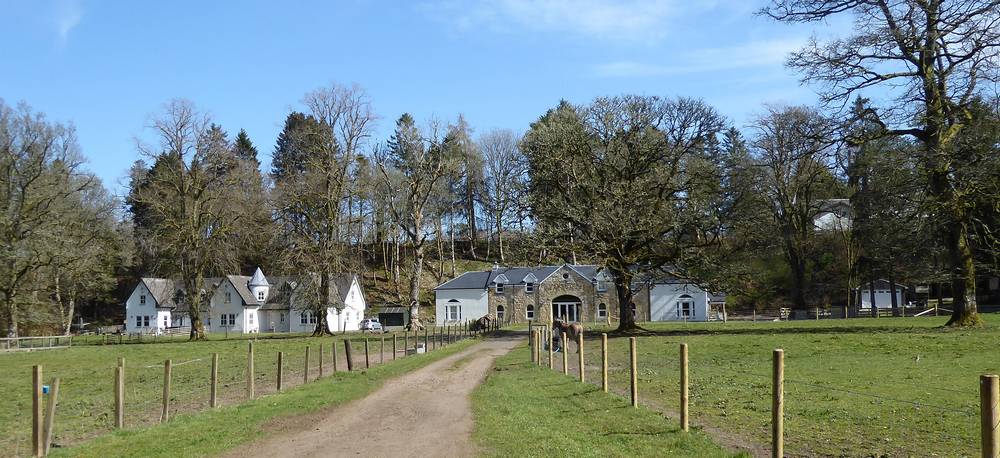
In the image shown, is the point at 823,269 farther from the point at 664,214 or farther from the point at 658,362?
the point at 658,362

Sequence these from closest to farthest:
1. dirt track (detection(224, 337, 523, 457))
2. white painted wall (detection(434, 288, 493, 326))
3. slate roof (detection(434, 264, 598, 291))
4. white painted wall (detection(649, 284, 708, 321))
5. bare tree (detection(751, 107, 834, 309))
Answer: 1. dirt track (detection(224, 337, 523, 457))
2. bare tree (detection(751, 107, 834, 309))
3. white painted wall (detection(649, 284, 708, 321))
4. slate roof (detection(434, 264, 598, 291))
5. white painted wall (detection(434, 288, 493, 326))

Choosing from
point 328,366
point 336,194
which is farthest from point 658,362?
point 336,194

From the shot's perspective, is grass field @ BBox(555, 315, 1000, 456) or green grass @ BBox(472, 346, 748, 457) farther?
grass field @ BBox(555, 315, 1000, 456)

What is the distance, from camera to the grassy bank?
11.1m

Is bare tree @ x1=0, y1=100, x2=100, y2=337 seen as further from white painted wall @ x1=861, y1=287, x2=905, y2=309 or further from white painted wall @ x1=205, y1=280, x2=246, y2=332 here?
white painted wall @ x1=861, y1=287, x2=905, y2=309

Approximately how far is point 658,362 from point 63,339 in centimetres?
4795

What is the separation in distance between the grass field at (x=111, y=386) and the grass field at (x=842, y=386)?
951 cm

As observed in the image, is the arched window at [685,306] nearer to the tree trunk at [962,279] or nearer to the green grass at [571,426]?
the tree trunk at [962,279]

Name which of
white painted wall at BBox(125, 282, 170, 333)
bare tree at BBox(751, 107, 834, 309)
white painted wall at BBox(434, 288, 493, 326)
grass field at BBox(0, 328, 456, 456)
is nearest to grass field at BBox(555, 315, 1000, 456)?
grass field at BBox(0, 328, 456, 456)

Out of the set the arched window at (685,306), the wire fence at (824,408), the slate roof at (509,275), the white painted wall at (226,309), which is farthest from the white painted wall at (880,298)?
the white painted wall at (226,309)

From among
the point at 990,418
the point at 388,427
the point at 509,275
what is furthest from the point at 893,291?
the point at 990,418

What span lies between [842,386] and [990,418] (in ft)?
35.1

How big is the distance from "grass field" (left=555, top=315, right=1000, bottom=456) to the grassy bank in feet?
20.8

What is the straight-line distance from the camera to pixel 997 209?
101 ft
